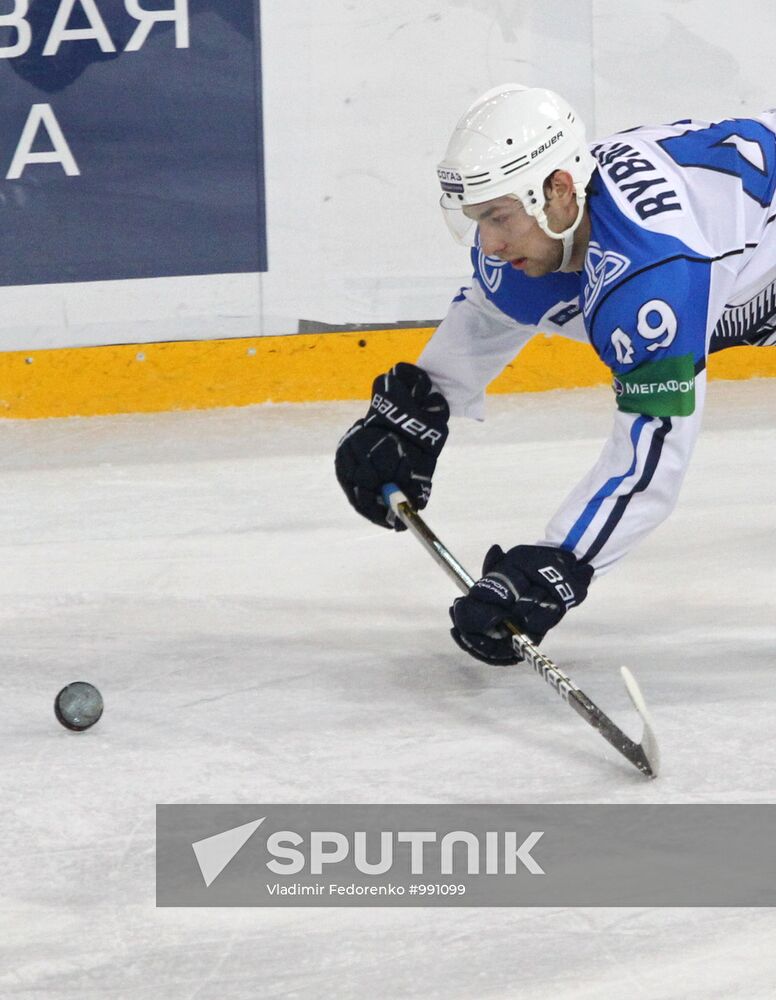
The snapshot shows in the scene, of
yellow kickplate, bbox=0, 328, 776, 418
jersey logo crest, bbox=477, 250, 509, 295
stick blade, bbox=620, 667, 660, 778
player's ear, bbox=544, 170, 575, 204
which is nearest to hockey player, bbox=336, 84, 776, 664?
player's ear, bbox=544, 170, 575, 204

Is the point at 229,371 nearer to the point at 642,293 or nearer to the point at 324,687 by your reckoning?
the point at 324,687

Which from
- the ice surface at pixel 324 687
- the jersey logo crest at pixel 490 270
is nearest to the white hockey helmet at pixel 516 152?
the jersey logo crest at pixel 490 270

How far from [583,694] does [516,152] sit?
770 millimetres

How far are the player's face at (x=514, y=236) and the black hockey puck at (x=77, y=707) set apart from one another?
2.88ft

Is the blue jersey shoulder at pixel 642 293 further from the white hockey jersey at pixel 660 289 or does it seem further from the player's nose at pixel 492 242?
the player's nose at pixel 492 242

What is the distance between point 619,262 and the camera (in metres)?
2.11

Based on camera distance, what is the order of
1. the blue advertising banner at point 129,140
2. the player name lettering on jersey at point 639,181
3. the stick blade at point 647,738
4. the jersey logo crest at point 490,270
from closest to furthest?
the stick blade at point 647,738 → the player name lettering on jersey at point 639,181 → the jersey logo crest at point 490,270 → the blue advertising banner at point 129,140

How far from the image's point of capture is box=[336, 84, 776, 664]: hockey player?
211 centimetres

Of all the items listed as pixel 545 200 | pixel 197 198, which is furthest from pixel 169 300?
pixel 545 200

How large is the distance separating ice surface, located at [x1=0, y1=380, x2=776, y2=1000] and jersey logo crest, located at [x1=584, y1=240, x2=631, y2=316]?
638mm

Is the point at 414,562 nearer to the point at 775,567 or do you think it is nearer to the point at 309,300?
the point at 775,567

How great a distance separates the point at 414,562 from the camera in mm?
3115

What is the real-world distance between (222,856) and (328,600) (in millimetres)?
1069

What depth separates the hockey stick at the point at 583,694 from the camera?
81.4 inches
